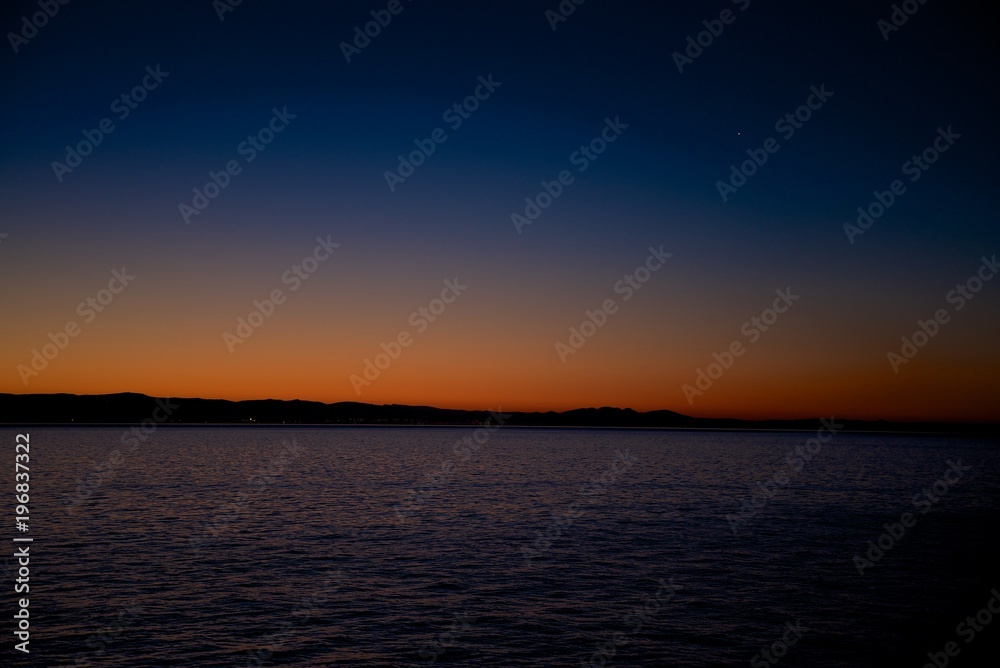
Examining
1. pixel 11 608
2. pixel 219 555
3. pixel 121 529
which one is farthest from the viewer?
pixel 121 529

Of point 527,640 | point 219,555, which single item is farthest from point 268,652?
point 219,555

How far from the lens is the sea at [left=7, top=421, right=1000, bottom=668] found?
23156mm

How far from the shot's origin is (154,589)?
29094mm

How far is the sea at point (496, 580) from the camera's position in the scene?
912 inches

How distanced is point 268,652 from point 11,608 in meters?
11.5

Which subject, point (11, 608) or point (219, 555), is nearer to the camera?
point (11, 608)

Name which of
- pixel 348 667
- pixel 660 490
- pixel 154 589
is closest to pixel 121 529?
pixel 154 589

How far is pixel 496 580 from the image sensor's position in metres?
32.0

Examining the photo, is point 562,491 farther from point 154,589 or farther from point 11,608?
point 11,608

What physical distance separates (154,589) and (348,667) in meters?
12.8

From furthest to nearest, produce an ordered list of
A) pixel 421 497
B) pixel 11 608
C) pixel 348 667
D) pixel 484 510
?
pixel 421 497, pixel 484 510, pixel 11 608, pixel 348 667

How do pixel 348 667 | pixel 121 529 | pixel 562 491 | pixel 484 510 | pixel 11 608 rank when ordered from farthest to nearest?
1. pixel 562 491
2. pixel 484 510
3. pixel 121 529
4. pixel 11 608
5. pixel 348 667

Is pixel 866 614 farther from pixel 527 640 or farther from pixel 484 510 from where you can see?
pixel 484 510

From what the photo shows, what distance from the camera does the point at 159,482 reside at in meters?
71.7
